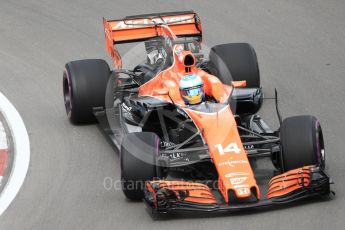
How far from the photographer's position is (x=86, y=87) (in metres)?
14.5

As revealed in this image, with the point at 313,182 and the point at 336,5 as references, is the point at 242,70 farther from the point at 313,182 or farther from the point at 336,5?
the point at 336,5

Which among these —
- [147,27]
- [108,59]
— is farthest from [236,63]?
[108,59]

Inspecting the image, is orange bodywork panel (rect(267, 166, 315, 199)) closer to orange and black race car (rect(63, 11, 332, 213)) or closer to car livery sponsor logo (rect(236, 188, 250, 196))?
orange and black race car (rect(63, 11, 332, 213))

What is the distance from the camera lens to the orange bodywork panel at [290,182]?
11188 millimetres

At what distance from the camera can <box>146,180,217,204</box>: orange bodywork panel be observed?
36.2ft

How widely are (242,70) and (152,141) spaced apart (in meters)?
3.45

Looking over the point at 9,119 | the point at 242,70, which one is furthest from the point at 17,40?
the point at 242,70

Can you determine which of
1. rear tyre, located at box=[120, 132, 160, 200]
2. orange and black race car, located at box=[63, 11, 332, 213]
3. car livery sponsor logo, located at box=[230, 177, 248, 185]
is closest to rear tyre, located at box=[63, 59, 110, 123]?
orange and black race car, located at box=[63, 11, 332, 213]

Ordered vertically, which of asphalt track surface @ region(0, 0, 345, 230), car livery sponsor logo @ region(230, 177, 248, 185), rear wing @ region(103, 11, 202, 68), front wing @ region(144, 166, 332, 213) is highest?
rear wing @ region(103, 11, 202, 68)

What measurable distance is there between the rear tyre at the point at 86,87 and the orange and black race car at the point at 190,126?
0.05 feet

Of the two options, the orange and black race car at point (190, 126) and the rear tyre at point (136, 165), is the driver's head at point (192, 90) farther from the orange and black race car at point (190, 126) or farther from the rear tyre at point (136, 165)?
the rear tyre at point (136, 165)

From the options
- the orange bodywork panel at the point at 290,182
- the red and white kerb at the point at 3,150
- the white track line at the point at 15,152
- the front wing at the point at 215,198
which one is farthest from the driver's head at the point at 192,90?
the red and white kerb at the point at 3,150

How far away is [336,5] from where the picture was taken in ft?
65.8

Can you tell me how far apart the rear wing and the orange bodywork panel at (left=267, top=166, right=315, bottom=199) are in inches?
174
